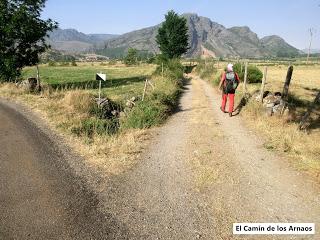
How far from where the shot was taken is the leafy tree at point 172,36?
59656 mm

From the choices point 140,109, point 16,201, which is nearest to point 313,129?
point 140,109

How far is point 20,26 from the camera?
25.0 meters

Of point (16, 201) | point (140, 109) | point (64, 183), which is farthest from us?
point (140, 109)

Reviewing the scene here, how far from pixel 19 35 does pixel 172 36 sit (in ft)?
123

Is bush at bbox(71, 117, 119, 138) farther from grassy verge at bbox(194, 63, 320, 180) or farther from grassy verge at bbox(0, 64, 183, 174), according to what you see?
grassy verge at bbox(194, 63, 320, 180)

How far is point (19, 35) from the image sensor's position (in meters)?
25.2

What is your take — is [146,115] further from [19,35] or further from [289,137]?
[19,35]

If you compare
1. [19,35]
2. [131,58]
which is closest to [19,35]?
[19,35]

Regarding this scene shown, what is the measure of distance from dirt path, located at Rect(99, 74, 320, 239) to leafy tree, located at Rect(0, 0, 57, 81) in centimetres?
1786

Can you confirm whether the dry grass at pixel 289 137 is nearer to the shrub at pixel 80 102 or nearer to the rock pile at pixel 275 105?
the rock pile at pixel 275 105

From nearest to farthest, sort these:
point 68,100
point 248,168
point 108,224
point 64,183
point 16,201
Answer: point 108,224 < point 16,201 < point 64,183 < point 248,168 < point 68,100

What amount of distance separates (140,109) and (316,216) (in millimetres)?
10421

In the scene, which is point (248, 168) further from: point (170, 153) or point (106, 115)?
point (106, 115)

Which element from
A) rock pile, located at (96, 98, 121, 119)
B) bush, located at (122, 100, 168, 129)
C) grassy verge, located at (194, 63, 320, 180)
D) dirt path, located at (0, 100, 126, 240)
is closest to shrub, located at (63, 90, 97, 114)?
rock pile, located at (96, 98, 121, 119)
